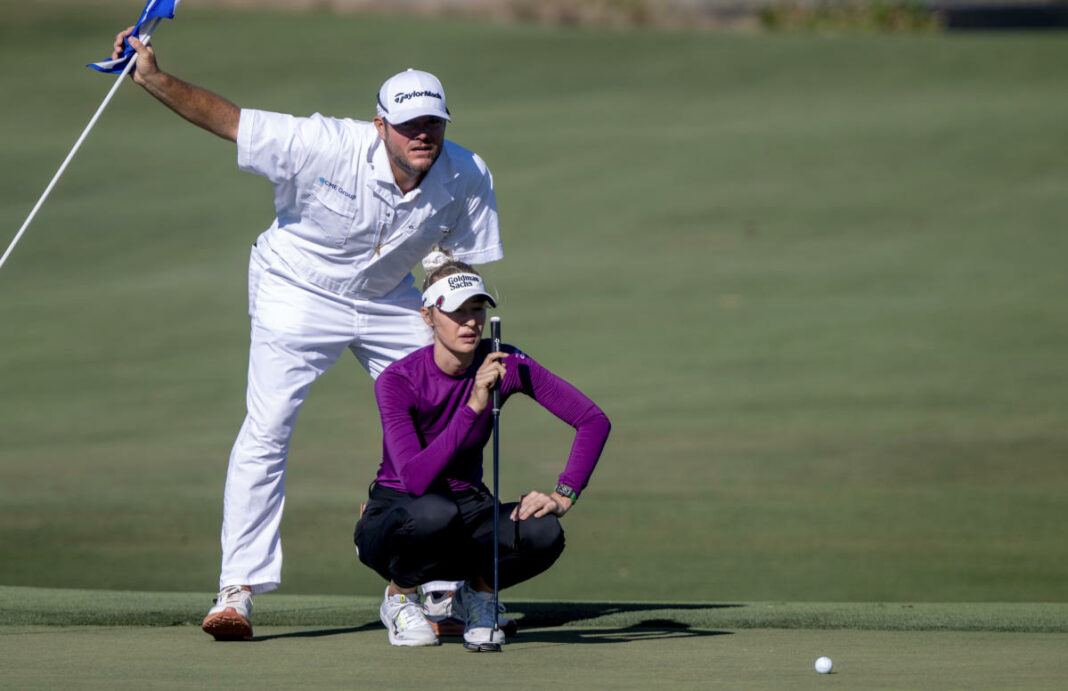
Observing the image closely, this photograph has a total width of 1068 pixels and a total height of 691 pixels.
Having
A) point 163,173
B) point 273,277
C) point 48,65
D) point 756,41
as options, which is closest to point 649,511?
point 273,277

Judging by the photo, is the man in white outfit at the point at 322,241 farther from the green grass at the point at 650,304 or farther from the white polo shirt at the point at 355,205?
the green grass at the point at 650,304

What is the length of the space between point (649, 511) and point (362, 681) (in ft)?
16.6

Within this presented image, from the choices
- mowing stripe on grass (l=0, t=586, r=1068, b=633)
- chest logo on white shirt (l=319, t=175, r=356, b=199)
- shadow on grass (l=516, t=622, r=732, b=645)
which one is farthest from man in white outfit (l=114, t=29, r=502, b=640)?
shadow on grass (l=516, t=622, r=732, b=645)

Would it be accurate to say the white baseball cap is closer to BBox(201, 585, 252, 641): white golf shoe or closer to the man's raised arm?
the man's raised arm

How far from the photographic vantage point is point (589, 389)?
13.4 meters

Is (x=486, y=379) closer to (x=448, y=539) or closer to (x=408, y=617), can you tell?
(x=448, y=539)

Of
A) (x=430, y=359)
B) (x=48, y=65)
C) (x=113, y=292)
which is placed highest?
(x=48, y=65)

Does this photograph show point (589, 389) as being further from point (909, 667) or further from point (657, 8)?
point (657, 8)

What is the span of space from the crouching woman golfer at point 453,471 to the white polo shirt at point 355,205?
423mm

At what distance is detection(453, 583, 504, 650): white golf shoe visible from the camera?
5.19 m

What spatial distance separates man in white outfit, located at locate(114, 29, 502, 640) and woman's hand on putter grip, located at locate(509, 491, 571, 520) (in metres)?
0.98

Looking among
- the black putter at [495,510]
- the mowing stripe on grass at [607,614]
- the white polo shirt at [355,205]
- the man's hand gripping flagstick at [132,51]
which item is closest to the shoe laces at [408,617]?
the black putter at [495,510]

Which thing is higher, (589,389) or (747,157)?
(747,157)

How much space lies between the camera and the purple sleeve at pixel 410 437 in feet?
17.2
